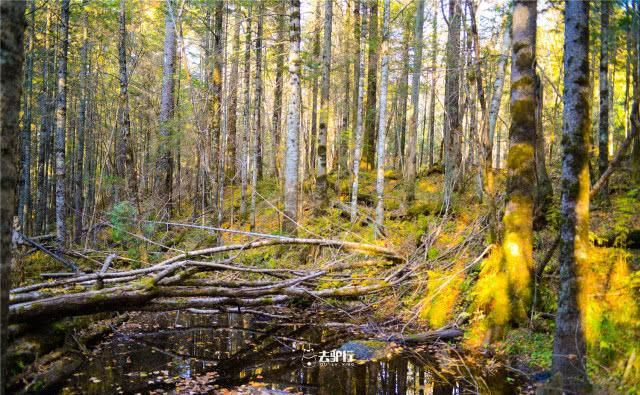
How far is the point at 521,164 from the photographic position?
273 inches

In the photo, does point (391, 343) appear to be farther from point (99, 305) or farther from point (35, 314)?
point (35, 314)

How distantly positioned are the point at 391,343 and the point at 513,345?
182 centimetres

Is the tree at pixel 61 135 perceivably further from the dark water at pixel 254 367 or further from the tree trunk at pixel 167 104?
the dark water at pixel 254 367

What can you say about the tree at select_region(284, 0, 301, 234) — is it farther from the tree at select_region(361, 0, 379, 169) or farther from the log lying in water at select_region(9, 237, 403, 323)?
the tree at select_region(361, 0, 379, 169)

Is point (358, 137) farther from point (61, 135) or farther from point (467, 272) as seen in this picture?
point (61, 135)

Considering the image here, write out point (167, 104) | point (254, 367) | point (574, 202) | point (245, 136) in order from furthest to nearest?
1. point (167, 104)
2. point (245, 136)
3. point (254, 367)
4. point (574, 202)

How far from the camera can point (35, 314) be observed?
5.76 m

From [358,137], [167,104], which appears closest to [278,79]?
[167,104]

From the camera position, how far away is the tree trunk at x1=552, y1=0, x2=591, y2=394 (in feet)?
15.6

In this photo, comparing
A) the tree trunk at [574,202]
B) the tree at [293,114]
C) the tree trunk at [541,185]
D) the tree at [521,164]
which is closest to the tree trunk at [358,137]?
the tree at [293,114]

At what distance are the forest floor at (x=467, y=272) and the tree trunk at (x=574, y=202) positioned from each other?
23 cm

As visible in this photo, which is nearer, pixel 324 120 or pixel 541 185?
pixel 541 185

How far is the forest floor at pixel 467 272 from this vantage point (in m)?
5.07

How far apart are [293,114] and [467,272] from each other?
21.8ft
